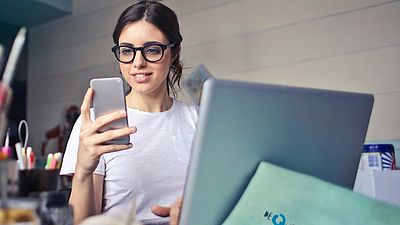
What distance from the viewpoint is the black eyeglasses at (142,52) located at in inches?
40.4

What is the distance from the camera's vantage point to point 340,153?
2.18 ft

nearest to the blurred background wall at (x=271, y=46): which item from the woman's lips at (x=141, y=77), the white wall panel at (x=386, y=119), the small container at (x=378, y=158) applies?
the white wall panel at (x=386, y=119)

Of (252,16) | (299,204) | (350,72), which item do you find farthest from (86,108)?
(252,16)

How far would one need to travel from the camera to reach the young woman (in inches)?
39.2

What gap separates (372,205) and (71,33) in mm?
2438

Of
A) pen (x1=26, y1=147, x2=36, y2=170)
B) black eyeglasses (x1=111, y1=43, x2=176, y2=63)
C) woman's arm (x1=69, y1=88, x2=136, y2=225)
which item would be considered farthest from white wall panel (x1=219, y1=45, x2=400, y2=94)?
pen (x1=26, y1=147, x2=36, y2=170)

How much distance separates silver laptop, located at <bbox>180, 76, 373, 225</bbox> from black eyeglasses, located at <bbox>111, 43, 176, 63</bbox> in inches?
21.1

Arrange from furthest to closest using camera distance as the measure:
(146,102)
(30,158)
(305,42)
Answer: (305,42), (146,102), (30,158)

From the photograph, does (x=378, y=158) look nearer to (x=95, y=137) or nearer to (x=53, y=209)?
(x=95, y=137)

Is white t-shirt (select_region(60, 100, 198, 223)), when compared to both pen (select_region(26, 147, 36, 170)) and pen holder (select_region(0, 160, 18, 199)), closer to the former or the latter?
pen (select_region(26, 147, 36, 170))

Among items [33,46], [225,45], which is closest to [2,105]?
[225,45]

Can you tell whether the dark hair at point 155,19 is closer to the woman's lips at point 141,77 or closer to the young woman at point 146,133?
the young woman at point 146,133

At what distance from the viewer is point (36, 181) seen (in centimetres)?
43

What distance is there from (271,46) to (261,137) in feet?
4.50
